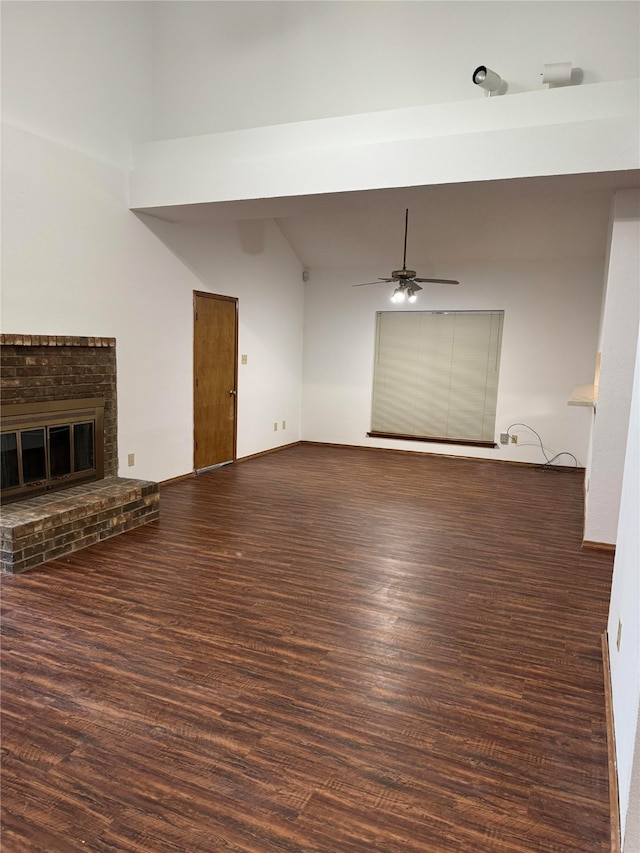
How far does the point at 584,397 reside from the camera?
4.75 metres

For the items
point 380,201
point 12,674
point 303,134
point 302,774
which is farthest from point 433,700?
point 303,134

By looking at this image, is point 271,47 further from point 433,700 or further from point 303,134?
point 433,700

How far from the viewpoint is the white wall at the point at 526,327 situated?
7359mm

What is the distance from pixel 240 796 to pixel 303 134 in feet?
14.6

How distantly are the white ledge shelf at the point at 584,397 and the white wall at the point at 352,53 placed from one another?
232 cm

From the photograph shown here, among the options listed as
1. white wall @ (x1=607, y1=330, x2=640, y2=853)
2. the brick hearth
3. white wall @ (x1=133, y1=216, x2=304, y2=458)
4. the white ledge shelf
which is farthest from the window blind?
white wall @ (x1=607, y1=330, x2=640, y2=853)

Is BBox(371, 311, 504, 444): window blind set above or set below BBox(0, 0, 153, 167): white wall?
below

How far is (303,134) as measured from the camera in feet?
15.1

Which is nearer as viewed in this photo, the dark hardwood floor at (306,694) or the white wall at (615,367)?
the dark hardwood floor at (306,694)

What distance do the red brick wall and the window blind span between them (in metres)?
4.40

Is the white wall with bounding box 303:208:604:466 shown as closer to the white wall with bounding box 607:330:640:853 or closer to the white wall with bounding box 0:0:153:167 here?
the white wall with bounding box 0:0:153:167

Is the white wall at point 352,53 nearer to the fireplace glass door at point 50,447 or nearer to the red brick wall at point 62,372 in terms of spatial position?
the red brick wall at point 62,372

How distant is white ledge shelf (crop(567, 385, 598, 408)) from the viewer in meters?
4.43

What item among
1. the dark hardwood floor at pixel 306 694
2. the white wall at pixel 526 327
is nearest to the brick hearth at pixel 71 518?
the dark hardwood floor at pixel 306 694
